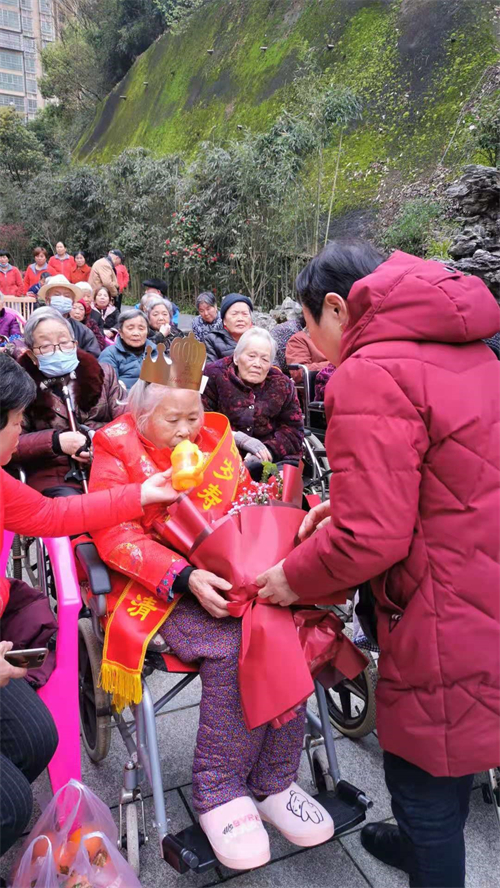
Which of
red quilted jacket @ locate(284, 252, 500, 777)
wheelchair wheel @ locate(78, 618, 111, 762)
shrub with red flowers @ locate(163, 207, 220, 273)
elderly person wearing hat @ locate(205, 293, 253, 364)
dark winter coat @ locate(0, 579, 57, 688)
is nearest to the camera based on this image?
red quilted jacket @ locate(284, 252, 500, 777)

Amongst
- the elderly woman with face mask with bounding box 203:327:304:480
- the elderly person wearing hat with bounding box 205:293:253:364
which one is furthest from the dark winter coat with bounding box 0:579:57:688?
the elderly person wearing hat with bounding box 205:293:253:364

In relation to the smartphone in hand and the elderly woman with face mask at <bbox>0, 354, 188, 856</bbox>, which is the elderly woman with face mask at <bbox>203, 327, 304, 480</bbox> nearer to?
the elderly woman with face mask at <bbox>0, 354, 188, 856</bbox>

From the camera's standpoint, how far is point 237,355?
3664mm

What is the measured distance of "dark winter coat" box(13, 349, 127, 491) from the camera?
9.40 ft

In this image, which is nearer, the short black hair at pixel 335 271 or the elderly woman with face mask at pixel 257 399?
the short black hair at pixel 335 271

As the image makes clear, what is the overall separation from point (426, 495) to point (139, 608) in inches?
39.5

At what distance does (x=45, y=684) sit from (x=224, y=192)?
42.6 ft

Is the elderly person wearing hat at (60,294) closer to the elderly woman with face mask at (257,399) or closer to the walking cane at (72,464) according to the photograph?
the elderly woman with face mask at (257,399)

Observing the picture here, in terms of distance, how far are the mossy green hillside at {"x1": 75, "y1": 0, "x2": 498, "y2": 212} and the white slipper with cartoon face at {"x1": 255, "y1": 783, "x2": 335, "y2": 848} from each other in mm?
12496

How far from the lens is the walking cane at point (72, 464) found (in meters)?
2.94

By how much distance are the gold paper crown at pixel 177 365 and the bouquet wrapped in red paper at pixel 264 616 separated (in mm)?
473

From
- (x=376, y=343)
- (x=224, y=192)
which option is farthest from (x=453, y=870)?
(x=224, y=192)

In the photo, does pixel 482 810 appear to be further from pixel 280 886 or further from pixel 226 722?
pixel 226 722

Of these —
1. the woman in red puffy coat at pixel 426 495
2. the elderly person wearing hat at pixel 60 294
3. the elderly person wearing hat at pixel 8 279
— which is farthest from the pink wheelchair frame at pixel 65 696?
the elderly person wearing hat at pixel 8 279
